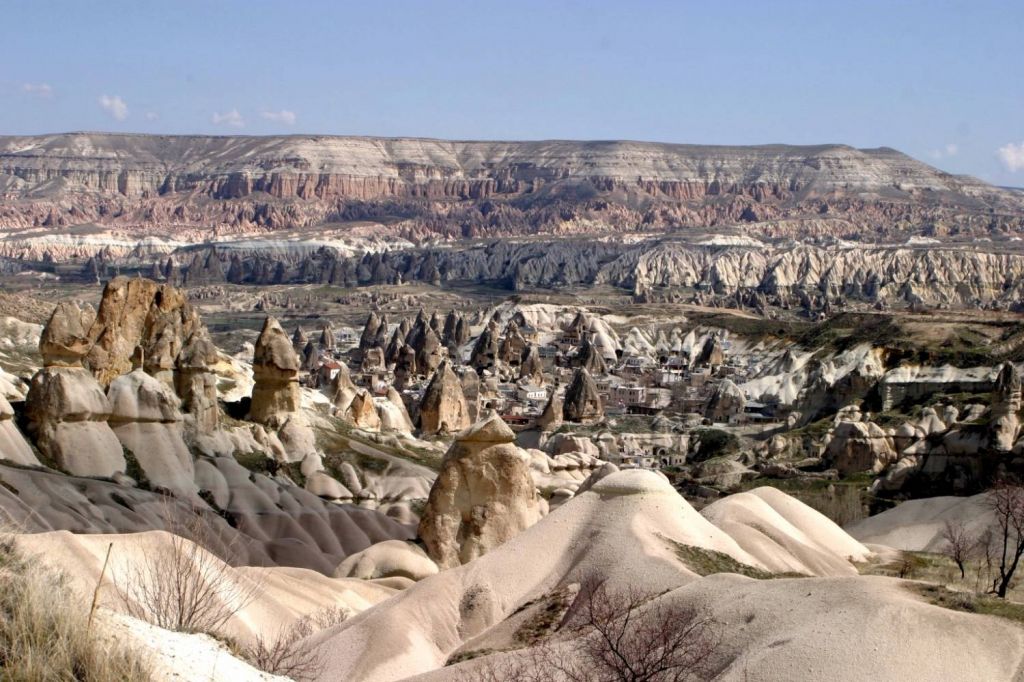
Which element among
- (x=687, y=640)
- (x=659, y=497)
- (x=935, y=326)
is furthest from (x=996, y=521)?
(x=935, y=326)

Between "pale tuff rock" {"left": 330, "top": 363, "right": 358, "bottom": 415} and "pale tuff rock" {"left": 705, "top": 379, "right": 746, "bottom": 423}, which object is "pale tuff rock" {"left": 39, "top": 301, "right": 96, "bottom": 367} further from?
"pale tuff rock" {"left": 705, "top": 379, "right": 746, "bottom": 423}

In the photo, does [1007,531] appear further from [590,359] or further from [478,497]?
[590,359]

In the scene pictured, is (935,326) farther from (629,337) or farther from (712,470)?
(629,337)

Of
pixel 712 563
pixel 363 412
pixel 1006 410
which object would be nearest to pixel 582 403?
pixel 363 412

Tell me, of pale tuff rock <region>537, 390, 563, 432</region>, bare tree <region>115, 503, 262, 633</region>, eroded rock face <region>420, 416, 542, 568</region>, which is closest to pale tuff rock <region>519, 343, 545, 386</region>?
pale tuff rock <region>537, 390, 563, 432</region>

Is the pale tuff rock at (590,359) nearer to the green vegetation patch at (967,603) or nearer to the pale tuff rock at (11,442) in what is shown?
the pale tuff rock at (11,442)
